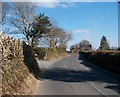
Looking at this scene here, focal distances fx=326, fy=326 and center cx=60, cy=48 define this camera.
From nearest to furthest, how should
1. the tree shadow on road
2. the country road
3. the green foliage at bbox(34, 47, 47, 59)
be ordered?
the country road < the tree shadow on road < the green foliage at bbox(34, 47, 47, 59)

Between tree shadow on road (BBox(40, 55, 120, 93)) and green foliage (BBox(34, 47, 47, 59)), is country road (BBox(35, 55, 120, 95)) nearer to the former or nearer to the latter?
tree shadow on road (BBox(40, 55, 120, 93))

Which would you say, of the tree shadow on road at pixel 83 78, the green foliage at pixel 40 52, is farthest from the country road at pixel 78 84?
the green foliage at pixel 40 52

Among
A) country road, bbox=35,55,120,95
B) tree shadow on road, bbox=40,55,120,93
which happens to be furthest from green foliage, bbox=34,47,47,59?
country road, bbox=35,55,120,95

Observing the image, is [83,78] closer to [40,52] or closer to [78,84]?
[78,84]

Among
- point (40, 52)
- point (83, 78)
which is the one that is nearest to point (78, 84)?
point (83, 78)

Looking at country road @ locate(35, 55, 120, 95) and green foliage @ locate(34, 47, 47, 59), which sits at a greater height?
green foliage @ locate(34, 47, 47, 59)

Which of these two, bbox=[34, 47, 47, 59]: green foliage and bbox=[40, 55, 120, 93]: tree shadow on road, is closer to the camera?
bbox=[40, 55, 120, 93]: tree shadow on road

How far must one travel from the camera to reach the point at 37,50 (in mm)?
64562

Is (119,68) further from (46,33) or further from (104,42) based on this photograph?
(104,42)

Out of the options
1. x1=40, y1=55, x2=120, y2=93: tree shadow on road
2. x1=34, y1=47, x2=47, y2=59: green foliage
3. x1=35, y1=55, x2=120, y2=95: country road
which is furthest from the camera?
x1=34, y1=47, x2=47, y2=59: green foliage

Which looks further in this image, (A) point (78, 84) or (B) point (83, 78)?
(B) point (83, 78)

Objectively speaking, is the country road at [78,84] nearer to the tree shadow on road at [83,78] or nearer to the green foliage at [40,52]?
the tree shadow on road at [83,78]

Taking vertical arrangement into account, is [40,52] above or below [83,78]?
above

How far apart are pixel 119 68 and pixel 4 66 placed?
1934cm
